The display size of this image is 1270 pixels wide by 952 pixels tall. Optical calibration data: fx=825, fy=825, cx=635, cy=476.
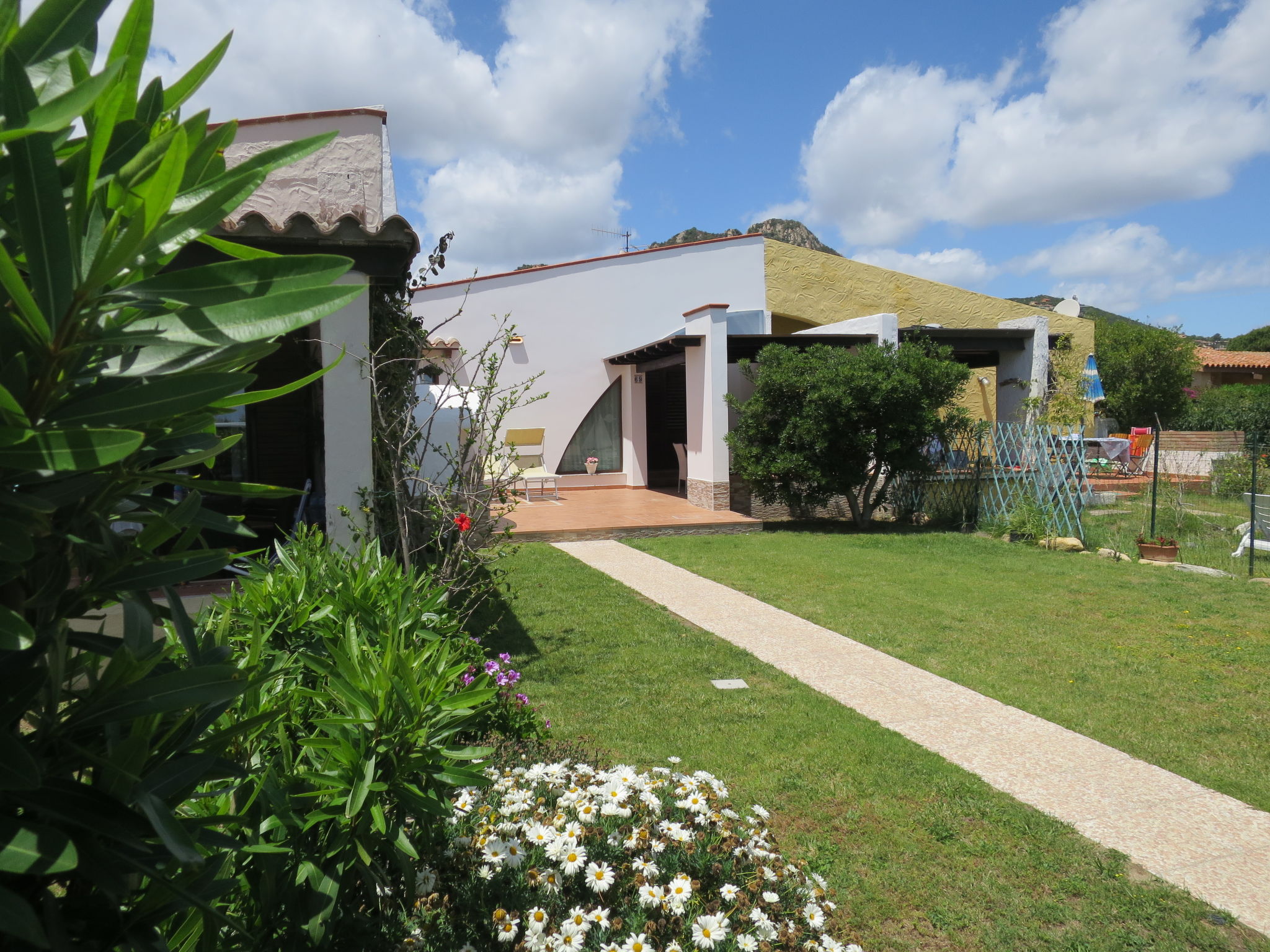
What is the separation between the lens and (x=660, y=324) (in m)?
20.3

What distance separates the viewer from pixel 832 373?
13.2m

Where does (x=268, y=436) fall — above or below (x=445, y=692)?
above

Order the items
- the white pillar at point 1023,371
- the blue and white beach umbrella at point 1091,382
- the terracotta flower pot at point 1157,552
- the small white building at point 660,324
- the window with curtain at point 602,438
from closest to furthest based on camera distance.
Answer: the terracotta flower pot at point 1157,552
the white pillar at point 1023,371
the small white building at point 660,324
the blue and white beach umbrella at point 1091,382
the window with curtain at point 602,438

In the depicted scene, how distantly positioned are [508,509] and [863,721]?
326 centimetres

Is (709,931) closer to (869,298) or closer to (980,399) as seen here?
(980,399)

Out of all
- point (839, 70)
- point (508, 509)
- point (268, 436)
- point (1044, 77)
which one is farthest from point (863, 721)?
point (1044, 77)

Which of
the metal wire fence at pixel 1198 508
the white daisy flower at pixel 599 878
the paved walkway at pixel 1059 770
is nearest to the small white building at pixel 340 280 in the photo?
the white daisy flower at pixel 599 878

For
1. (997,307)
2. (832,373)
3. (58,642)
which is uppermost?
(997,307)

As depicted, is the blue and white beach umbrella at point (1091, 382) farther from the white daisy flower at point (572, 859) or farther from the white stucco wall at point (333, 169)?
the white daisy flower at point (572, 859)

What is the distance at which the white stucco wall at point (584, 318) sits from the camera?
19.0 m

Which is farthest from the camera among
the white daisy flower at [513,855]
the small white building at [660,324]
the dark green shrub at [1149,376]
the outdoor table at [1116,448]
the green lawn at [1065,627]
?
the dark green shrub at [1149,376]

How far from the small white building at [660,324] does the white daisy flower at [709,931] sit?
13.8 metres

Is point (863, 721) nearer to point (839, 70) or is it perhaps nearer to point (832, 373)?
point (832, 373)

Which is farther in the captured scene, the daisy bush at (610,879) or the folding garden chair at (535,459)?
the folding garden chair at (535,459)
